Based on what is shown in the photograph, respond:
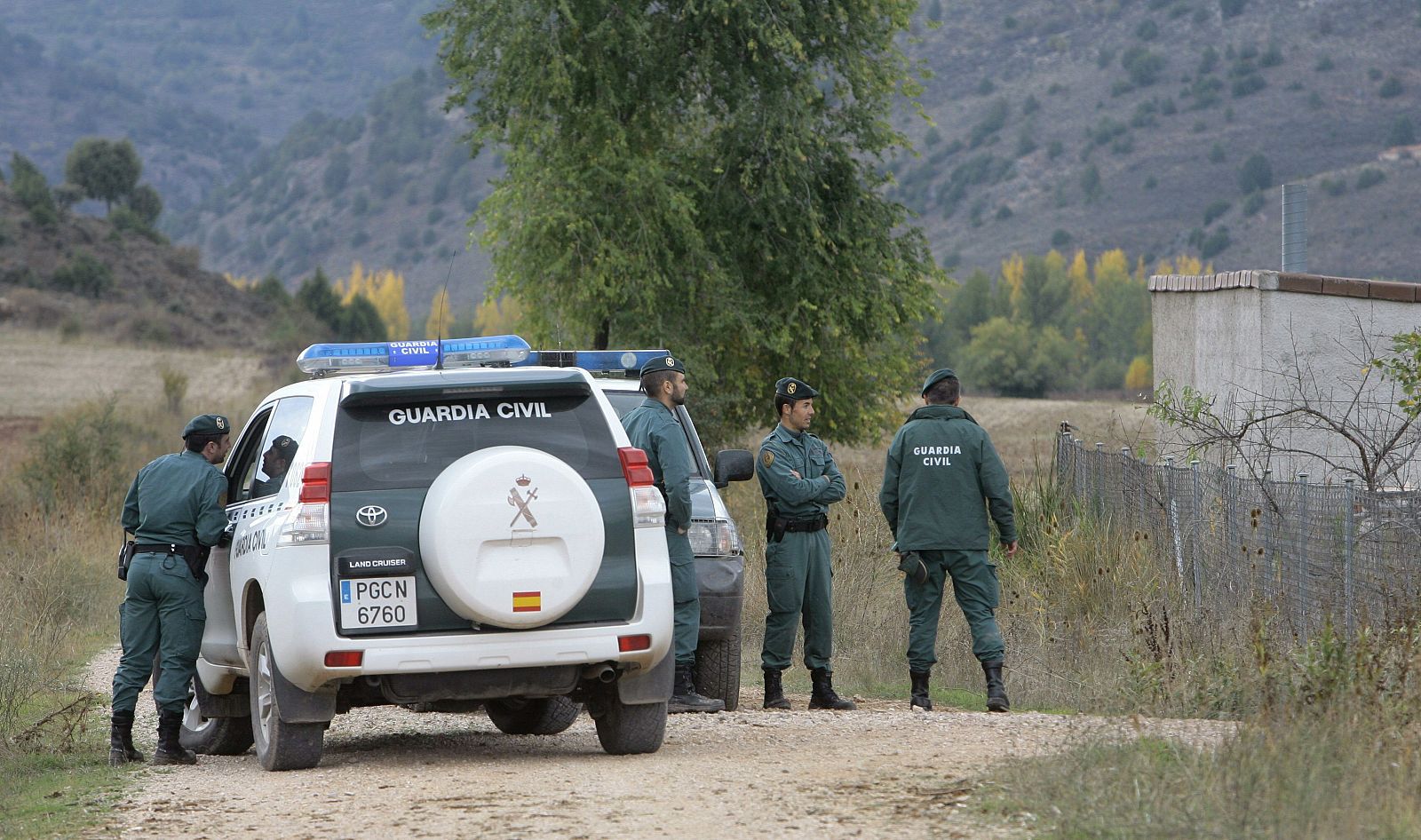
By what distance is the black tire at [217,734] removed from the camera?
9925 mm

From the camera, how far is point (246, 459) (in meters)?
9.74

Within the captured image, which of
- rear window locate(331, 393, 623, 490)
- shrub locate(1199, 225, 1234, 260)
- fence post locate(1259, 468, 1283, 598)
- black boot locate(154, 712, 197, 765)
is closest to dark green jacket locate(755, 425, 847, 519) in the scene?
rear window locate(331, 393, 623, 490)

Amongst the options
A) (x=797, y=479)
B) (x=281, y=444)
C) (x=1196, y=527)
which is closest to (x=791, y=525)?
(x=797, y=479)

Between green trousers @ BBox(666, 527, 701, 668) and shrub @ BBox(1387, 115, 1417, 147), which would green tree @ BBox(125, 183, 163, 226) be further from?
green trousers @ BBox(666, 527, 701, 668)

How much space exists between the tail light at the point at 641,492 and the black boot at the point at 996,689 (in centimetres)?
308

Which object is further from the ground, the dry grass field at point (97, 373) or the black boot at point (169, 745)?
the dry grass field at point (97, 373)

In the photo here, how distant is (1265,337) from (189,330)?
58.3 metres

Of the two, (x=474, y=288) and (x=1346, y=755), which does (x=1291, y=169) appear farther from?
(x=1346, y=755)

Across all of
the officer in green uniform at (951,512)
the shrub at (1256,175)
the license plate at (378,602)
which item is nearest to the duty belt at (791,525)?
the officer in green uniform at (951,512)

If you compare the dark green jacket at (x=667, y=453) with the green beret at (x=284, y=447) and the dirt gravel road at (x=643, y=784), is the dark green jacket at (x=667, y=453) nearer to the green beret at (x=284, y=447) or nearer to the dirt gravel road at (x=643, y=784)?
the dirt gravel road at (x=643, y=784)

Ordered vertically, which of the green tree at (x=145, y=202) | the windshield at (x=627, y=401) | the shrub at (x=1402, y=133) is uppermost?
the shrub at (x=1402, y=133)

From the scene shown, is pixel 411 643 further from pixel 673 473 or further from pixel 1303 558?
pixel 1303 558

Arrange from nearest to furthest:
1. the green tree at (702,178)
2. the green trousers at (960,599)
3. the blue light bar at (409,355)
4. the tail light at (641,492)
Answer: the tail light at (641,492)
the blue light bar at (409,355)
the green trousers at (960,599)
the green tree at (702,178)

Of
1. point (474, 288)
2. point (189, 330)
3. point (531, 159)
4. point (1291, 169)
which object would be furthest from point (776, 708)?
point (474, 288)
